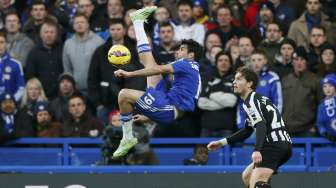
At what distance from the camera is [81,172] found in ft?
50.7

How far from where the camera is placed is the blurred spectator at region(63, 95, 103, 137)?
16.3 meters

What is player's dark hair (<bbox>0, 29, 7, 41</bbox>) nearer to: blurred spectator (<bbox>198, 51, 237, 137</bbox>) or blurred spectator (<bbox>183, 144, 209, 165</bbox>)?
blurred spectator (<bbox>198, 51, 237, 137</bbox>)

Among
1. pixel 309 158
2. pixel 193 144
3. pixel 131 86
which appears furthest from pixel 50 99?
pixel 309 158

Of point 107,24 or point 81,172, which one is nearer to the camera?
point 81,172

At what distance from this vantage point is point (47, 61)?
17.3 meters

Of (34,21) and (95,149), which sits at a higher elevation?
(34,21)

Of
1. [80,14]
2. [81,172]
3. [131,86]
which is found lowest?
[81,172]

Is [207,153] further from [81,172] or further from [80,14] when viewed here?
[80,14]

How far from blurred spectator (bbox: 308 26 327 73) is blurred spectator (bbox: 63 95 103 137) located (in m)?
3.26

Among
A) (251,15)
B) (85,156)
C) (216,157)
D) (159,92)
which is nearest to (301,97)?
(216,157)

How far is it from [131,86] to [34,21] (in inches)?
94.4

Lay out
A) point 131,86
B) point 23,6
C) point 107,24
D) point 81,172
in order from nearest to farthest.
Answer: point 81,172 → point 131,86 → point 107,24 → point 23,6

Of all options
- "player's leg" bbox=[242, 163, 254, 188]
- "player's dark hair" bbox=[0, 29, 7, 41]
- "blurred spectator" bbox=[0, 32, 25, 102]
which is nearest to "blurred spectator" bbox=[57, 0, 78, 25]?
"player's dark hair" bbox=[0, 29, 7, 41]

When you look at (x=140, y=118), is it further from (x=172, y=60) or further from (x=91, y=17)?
(x=91, y=17)
